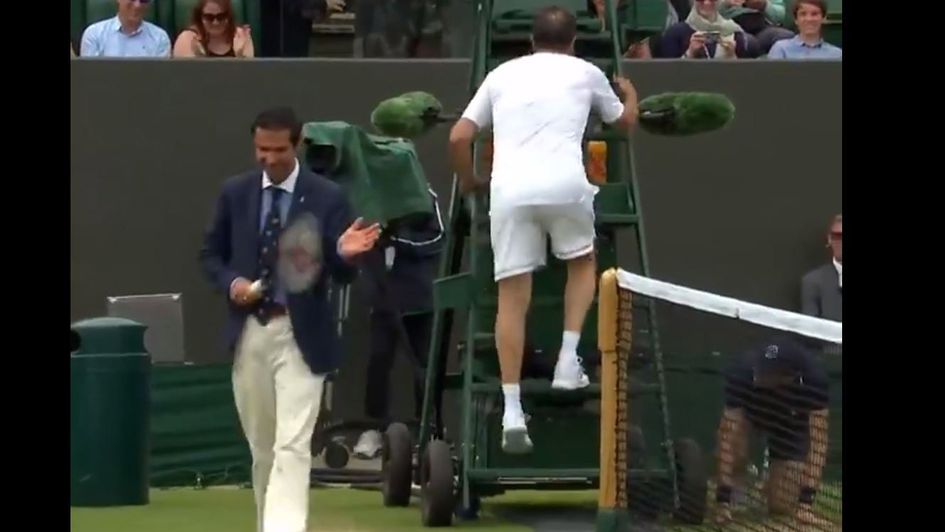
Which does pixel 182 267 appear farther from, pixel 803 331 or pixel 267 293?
pixel 803 331

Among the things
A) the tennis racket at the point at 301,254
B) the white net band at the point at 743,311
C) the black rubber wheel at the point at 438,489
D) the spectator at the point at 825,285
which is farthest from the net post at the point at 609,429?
the spectator at the point at 825,285

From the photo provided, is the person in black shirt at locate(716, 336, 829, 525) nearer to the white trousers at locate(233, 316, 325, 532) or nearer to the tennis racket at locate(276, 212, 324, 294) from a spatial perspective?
the white trousers at locate(233, 316, 325, 532)

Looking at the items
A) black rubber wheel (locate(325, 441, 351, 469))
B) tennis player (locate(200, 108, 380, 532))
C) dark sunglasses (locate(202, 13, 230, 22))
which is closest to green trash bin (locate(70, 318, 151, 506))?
black rubber wheel (locate(325, 441, 351, 469))

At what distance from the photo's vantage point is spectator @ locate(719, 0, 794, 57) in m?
16.8

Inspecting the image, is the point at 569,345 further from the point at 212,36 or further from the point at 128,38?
the point at 128,38

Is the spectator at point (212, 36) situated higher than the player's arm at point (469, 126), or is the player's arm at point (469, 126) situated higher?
the spectator at point (212, 36)

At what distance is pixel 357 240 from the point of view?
9945 millimetres

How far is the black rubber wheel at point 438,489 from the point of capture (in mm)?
11641

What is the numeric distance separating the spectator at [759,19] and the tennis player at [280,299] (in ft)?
22.8

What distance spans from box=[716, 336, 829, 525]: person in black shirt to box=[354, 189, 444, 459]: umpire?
19.8 ft

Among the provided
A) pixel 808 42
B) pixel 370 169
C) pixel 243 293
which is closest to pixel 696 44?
pixel 808 42

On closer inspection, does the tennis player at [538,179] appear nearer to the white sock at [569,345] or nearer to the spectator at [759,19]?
the white sock at [569,345]

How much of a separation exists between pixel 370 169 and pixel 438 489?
3.02m
